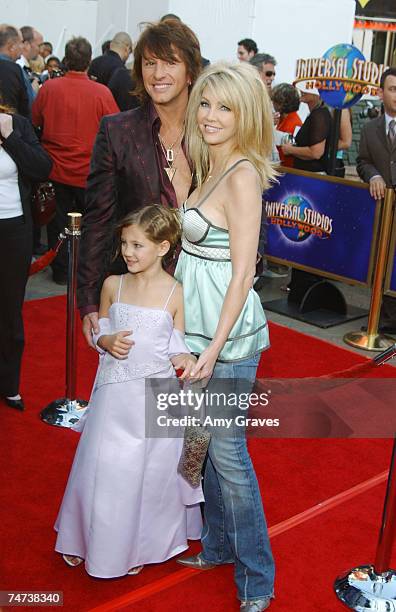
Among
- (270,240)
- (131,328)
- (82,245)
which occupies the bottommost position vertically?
(270,240)

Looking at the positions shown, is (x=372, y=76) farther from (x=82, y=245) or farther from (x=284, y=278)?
(x=82, y=245)

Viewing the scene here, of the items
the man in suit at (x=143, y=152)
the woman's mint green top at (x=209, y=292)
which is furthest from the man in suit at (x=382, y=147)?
the woman's mint green top at (x=209, y=292)

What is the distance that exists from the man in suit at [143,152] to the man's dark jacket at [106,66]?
5813 millimetres

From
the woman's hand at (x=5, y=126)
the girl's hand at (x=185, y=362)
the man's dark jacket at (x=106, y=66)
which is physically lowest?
the girl's hand at (x=185, y=362)

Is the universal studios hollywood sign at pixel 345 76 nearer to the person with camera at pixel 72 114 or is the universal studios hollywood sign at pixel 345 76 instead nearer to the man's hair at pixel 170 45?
the person with camera at pixel 72 114

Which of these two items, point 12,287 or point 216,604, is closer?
point 216,604

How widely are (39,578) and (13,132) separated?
7.26 ft

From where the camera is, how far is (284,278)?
8242 millimetres

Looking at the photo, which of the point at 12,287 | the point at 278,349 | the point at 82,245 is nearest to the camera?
the point at 82,245

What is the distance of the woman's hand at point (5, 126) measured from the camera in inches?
167

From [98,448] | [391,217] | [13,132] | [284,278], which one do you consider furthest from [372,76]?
[98,448]

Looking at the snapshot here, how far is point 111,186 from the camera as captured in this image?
3229mm

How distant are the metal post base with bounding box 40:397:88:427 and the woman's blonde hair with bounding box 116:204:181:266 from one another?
1.82 metres

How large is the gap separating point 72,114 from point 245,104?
4589 mm
